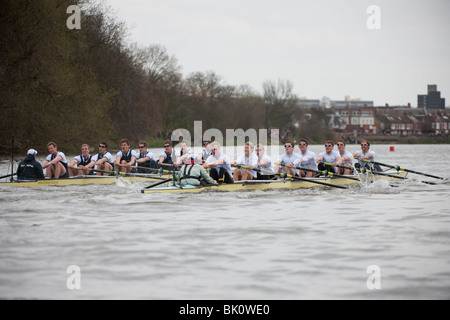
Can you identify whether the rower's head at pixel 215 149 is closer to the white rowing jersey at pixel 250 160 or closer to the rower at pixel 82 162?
the white rowing jersey at pixel 250 160

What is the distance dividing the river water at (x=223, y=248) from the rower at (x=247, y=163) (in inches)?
66.4

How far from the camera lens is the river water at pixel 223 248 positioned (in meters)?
6.71

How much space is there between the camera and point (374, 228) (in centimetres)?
1038

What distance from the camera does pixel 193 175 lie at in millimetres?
14609

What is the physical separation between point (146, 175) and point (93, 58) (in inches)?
873

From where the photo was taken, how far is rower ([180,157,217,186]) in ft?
47.9

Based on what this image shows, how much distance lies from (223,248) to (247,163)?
7.54 metres

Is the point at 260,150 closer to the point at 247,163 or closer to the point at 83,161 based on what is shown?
the point at 247,163

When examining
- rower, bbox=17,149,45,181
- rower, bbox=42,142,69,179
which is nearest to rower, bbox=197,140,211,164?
rower, bbox=42,142,69,179

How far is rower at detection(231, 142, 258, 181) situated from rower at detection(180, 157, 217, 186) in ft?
3.74

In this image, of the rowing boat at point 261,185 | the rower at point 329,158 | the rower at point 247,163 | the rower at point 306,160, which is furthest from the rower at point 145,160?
the rower at point 329,158

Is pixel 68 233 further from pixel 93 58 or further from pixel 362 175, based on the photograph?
pixel 93 58

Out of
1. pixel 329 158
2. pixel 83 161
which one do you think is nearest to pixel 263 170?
pixel 329 158
